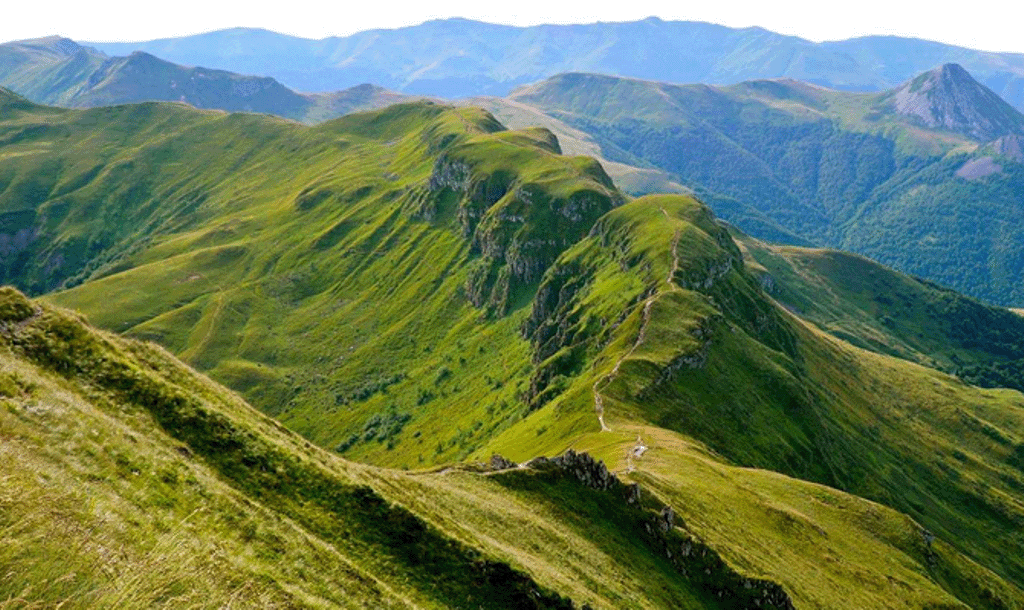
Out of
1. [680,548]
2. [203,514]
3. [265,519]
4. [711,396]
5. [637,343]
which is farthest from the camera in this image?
[637,343]

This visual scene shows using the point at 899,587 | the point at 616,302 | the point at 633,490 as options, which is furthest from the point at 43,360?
the point at 616,302

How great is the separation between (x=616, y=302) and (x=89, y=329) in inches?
5917

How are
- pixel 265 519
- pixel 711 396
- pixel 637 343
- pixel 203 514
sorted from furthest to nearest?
pixel 637 343
pixel 711 396
pixel 265 519
pixel 203 514

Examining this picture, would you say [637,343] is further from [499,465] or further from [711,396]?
[499,465]

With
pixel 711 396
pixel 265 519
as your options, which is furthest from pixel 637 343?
pixel 265 519

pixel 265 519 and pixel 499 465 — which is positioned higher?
pixel 265 519

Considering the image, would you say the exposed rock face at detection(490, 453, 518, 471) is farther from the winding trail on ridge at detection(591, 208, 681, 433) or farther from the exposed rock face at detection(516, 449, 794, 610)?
the winding trail on ridge at detection(591, 208, 681, 433)

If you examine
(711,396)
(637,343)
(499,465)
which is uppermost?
(499,465)

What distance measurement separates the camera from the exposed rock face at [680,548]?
218 feet

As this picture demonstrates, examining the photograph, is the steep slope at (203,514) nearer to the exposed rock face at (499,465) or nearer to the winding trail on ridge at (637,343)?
the exposed rock face at (499,465)

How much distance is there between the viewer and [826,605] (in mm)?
78125

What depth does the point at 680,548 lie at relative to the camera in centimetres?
6725

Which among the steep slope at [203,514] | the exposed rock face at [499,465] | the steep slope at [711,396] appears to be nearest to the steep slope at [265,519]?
the steep slope at [203,514]

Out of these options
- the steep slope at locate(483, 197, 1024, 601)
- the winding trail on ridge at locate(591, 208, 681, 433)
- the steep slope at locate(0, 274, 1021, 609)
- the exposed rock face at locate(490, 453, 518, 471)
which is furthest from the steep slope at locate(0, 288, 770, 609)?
the winding trail on ridge at locate(591, 208, 681, 433)
